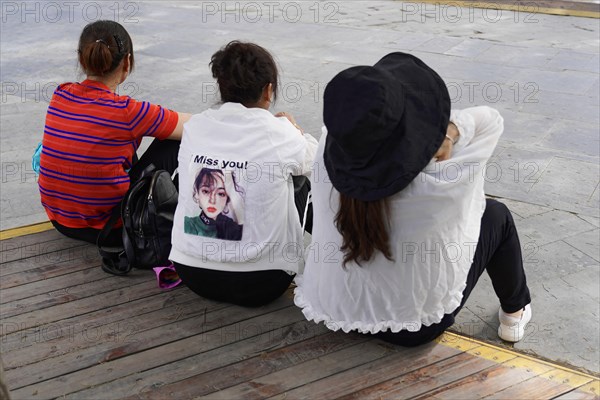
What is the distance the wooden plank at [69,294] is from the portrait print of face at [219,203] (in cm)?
56

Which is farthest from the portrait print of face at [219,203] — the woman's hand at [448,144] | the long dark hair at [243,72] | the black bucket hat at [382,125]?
the woman's hand at [448,144]

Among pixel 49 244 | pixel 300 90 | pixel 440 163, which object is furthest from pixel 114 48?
pixel 300 90

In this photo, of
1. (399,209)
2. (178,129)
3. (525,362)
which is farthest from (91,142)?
(525,362)

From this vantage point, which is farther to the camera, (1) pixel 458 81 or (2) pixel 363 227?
(1) pixel 458 81

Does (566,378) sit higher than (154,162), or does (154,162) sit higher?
(154,162)

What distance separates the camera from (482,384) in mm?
2492

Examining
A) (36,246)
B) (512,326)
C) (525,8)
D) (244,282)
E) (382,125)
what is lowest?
(512,326)

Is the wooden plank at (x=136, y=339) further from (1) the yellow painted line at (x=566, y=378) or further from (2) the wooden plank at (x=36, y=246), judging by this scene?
(1) the yellow painted line at (x=566, y=378)

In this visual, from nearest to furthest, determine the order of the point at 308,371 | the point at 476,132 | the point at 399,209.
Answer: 1. the point at 399,209
2. the point at 476,132
3. the point at 308,371

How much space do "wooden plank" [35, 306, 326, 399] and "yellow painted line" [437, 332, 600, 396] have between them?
0.50 metres

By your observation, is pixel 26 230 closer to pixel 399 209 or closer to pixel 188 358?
pixel 188 358

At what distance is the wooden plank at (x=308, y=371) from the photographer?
8.16ft

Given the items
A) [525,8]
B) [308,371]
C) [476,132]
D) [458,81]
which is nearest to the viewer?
[476,132]

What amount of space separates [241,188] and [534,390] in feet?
3.99
